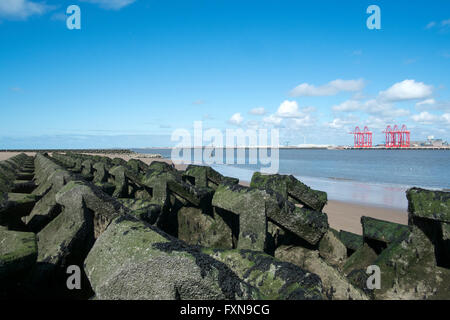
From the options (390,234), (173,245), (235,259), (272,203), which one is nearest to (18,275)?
(173,245)

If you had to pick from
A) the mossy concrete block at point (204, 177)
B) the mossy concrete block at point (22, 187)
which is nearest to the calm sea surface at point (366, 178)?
the mossy concrete block at point (204, 177)

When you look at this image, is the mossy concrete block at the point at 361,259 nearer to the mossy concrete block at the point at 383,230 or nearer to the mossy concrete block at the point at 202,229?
the mossy concrete block at the point at 383,230

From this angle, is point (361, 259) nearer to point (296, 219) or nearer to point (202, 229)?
point (296, 219)

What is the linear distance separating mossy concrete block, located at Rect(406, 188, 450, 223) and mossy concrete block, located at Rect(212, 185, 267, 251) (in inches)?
55.4

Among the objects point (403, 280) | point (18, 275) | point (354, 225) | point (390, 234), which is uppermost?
point (18, 275)

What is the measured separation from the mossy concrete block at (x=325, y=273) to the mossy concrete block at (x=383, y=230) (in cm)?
104

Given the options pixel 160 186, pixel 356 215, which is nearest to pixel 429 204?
pixel 160 186

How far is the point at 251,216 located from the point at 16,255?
185cm

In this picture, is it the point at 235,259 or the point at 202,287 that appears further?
the point at 235,259

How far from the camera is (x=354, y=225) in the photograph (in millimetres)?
11039

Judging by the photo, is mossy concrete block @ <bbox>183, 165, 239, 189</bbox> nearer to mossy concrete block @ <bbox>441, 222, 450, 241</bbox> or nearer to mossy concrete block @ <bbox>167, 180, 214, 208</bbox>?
mossy concrete block @ <bbox>167, 180, 214, 208</bbox>
